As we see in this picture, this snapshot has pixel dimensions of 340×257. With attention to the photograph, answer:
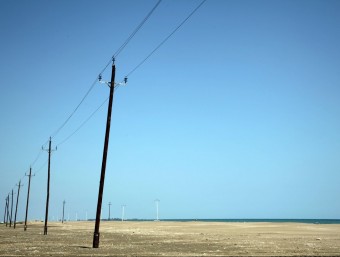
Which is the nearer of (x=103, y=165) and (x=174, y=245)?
(x=103, y=165)

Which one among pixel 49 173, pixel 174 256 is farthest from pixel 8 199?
pixel 174 256

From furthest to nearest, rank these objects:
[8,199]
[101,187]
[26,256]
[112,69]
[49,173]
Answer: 1. [8,199]
2. [49,173]
3. [112,69]
4. [101,187]
5. [26,256]

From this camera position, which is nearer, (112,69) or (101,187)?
(101,187)

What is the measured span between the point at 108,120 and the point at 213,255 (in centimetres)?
1248

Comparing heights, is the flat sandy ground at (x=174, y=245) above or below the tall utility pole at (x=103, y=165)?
below

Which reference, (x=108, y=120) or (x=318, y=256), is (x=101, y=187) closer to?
(x=108, y=120)

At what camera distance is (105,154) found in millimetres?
26047

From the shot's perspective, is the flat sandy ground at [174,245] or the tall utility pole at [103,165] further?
the tall utility pole at [103,165]

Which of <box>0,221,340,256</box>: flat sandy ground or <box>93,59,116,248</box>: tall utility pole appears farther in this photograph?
<box>93,59,116,248</box>: tall utility pole

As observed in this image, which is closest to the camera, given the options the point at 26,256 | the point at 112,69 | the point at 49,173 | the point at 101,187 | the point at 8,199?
the point at 26,256


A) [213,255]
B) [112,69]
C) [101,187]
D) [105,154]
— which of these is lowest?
[213,255]

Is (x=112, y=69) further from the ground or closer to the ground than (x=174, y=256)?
further from the ground

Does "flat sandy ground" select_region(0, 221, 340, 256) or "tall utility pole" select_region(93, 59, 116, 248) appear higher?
"tall utility pole" select_region(93, 59, 116, 248)

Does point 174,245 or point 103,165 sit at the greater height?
point 103,165
